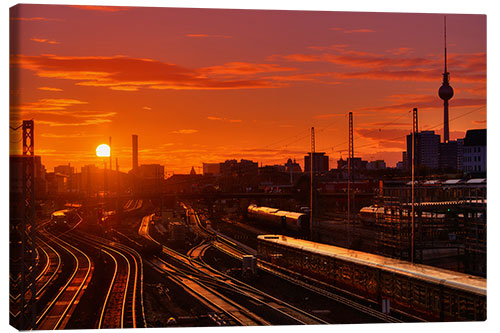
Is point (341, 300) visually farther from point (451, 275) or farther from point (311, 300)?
point (451, 275)

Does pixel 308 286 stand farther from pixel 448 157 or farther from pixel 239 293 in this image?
pixel 448 157

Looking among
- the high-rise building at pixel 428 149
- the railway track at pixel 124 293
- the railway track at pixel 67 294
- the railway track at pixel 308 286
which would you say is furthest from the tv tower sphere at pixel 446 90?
the high-rise building at pixel 428 149

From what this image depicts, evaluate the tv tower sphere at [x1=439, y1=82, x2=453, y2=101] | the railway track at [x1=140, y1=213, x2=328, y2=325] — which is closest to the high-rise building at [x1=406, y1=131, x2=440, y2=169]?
the tv tower sphere at [x1=439, y1=82, x2=453, y2=101]

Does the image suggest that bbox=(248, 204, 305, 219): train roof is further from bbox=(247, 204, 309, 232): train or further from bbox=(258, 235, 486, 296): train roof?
bbox=(258, 235, 486, 296): train roof

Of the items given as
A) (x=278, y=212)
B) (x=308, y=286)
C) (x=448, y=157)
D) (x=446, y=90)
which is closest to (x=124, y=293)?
(x=308, y=286)

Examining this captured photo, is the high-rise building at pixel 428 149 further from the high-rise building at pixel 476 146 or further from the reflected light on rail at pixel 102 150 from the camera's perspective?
the reflected light on rail at pixel 102 150

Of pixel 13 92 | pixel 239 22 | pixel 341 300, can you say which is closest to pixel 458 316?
pixel 341 300
